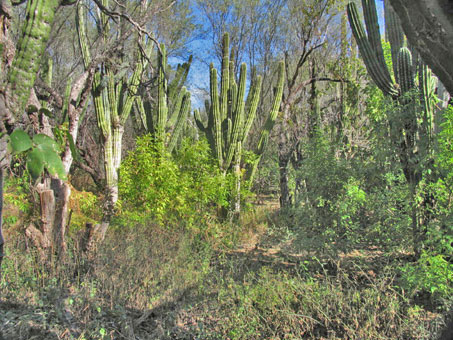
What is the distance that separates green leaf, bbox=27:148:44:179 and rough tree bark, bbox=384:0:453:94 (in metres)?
1.07

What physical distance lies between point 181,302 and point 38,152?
3.71 meters

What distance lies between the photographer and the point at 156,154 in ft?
20.9

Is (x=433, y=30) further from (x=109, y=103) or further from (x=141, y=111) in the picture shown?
(x=141, y=111)

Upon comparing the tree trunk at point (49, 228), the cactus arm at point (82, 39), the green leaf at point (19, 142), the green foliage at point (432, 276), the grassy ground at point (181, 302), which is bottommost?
the grassy ground at point (181, 302)

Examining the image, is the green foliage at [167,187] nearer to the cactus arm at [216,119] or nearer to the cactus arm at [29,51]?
the cactus arm at [216,119]

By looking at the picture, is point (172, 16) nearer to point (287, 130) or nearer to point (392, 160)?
point (287, 130)

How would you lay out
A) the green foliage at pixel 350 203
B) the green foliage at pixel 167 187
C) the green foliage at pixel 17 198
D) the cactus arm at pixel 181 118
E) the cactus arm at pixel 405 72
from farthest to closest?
the cactus arm at pixel 181 118 < the green foliage at pixel 167 187 < the cactus arm at pixel 405 72 < the green foliage at pixel 17 198 < the green foliage at pixel 350 203

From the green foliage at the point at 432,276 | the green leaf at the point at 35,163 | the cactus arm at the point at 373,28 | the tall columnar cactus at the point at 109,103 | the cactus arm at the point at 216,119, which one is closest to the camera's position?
the green leaf at the point at 35,163

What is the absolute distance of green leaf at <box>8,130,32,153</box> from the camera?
2.34ft

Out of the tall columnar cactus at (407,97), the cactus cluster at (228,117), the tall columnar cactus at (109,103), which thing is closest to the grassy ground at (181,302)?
the tall columnar cactus at (407,97)

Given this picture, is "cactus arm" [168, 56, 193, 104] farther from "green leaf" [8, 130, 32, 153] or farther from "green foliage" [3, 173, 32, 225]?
"green leaf" [8, 130, 32, 153]

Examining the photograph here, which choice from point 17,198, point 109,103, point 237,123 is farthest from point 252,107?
point 17,198

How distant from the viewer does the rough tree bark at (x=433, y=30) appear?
0.92 m

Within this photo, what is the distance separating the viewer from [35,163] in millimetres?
713
